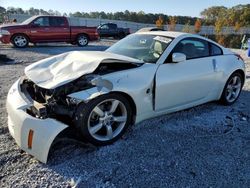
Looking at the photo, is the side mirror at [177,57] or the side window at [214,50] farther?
the side window at [214,50]

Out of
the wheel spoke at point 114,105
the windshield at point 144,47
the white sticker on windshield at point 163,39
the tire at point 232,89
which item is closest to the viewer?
the wheel spoke at point 114,105

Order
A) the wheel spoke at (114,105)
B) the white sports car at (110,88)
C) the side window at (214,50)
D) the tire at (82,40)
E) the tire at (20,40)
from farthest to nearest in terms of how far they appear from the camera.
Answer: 1. the tire at (82,40)
2. the tire at (20,40)
3. the side window at (214,50)
4. the wheel spoke at (114,105)
5. the white sports car at (110,88)

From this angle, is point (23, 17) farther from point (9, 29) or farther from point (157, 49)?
point (157, 49)

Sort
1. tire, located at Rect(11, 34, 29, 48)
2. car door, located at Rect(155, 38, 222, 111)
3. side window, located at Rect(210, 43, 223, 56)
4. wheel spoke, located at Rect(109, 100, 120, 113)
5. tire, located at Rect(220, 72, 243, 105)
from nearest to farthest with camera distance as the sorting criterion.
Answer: wheel spoke, located at Rect(109, 100, 120, 113) < car door, located at Rect(155, 38, 222, 111) < side window, located at Rect(210, 43, 223, 56) < tire, located at Rect(220, 72, 243, 105) < tire, located at Rect(11, 34, 29, 48)

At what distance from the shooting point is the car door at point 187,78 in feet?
13.9

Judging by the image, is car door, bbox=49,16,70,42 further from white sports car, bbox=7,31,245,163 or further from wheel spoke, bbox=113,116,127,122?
wheel spoke, bbox=113,116,127,122

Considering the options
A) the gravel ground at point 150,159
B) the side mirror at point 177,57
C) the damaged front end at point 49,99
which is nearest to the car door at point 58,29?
the gravel ground at point 150,159

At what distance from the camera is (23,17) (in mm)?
30375

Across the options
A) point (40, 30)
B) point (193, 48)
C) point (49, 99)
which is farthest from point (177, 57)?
point (40, 30)

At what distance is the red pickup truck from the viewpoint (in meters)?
13.7

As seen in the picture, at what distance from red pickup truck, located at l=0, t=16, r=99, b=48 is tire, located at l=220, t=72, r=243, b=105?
10927 millimetres

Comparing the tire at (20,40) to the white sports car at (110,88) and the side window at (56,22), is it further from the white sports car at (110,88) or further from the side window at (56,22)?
the white sports car at (110,88)

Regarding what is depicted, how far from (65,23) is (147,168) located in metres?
13.0

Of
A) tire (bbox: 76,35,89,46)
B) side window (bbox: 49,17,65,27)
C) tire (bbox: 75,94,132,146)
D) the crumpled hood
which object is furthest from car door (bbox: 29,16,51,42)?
tire (bbox: 75,94,132,146)
